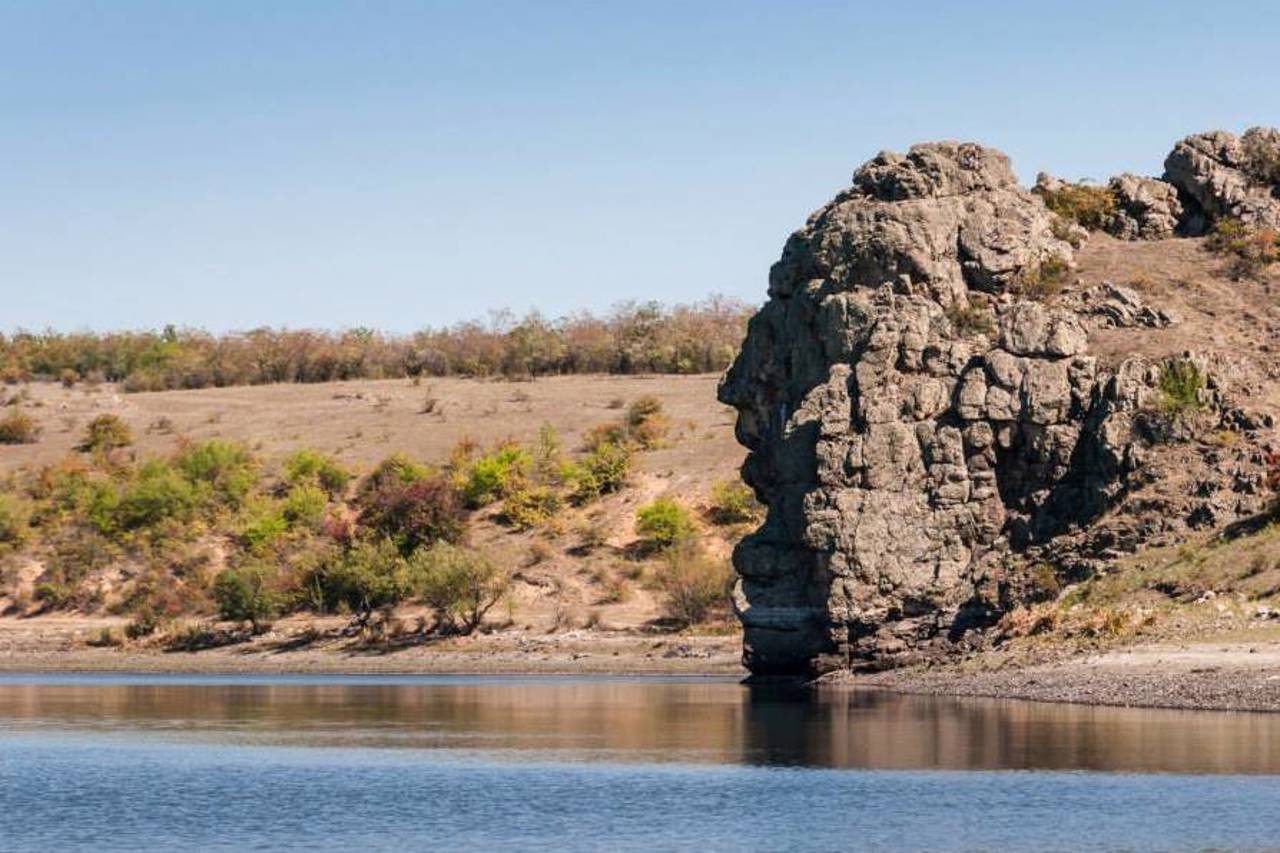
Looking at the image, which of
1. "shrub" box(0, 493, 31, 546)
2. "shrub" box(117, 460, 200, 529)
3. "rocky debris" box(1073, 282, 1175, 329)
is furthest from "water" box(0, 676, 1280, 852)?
"shrub" box(117, 460, 200, 529)

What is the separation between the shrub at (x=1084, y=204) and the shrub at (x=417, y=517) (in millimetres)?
39109

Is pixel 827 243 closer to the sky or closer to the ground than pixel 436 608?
closer to the sky

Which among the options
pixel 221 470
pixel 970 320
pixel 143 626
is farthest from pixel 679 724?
pixel 221 470

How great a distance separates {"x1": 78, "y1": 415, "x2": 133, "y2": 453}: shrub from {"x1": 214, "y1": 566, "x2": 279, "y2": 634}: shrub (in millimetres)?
43850

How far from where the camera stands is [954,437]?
256 ft

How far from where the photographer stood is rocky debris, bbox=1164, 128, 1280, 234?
8800 centimetres

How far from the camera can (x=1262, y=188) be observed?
88875 millimetres

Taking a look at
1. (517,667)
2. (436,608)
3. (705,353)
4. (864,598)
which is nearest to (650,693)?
(864,598)

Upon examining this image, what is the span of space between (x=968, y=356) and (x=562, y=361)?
318 feet

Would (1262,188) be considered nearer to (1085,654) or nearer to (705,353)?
(1085,654)

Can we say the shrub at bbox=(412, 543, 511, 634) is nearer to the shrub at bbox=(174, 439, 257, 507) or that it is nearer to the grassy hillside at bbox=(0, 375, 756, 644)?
the grassy hillside at bbox=(0, 375, 756, 644)

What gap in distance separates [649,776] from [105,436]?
345ft

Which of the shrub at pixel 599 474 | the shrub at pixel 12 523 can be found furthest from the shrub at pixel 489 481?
the shrub at pixel 12 523

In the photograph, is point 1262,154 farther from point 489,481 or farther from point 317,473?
point 317,473
